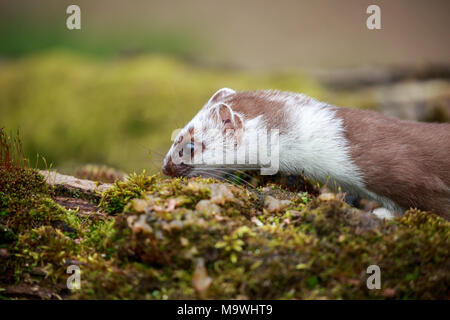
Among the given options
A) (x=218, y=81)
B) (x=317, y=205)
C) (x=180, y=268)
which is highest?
(x=218, y=81)

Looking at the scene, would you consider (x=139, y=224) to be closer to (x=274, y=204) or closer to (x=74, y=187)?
(x=274, y=204)

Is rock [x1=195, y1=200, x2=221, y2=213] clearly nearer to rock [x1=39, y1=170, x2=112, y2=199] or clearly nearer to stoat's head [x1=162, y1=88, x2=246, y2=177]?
stoat's head [x1=162, y1=88, x2=246, y2=177]

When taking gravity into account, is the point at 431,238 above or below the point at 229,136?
below

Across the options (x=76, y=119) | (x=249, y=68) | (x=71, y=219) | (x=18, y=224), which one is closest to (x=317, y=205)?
(x=71, y=219)

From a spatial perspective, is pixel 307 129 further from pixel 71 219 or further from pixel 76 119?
pixel 76 119

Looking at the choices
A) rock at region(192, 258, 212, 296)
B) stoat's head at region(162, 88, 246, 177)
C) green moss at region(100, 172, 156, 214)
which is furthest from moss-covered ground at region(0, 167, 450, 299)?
stoat's head at region(162, 88, 246, 177)

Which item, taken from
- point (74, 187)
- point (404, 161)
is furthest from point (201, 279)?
point (404, 161)
